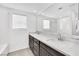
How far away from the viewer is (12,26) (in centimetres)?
268

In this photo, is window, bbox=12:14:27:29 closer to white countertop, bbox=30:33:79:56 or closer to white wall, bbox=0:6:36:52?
white wall, bbox=0:6:36:52

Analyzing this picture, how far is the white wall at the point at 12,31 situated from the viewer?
2.40 metres

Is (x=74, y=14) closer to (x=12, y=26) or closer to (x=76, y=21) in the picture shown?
(x=76, y=21)

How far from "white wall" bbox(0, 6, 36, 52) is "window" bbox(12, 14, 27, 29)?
156mm

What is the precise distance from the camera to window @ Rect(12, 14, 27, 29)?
2731 mm

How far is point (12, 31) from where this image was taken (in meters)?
2.70

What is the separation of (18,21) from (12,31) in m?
0.58

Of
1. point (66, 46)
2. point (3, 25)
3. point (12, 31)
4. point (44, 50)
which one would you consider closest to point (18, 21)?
point (12, 31)

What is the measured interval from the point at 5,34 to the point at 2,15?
78cm

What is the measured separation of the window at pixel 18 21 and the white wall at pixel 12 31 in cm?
16

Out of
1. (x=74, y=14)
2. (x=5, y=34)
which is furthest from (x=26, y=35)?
(x=74, y=14)

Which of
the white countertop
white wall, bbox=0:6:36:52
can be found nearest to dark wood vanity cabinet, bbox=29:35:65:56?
the white countertop

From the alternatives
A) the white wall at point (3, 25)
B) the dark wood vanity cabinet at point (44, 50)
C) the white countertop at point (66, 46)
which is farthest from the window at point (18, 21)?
the white countertop at point (66, 46)

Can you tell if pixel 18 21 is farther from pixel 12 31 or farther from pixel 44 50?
pixel 44 50
